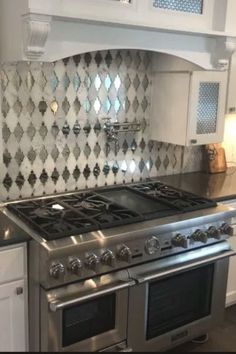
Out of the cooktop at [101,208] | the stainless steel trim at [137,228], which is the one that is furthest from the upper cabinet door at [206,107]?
the stainless steel trim at [137,228]

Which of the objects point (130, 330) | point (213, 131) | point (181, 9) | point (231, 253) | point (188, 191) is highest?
point (181, 9)

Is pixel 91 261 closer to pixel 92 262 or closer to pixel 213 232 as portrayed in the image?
pixel 92 262

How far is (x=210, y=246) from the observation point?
251cm

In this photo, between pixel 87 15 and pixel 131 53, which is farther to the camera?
pixel 131 53

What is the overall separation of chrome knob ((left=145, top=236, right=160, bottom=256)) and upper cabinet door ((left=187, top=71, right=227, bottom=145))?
2.83 ft

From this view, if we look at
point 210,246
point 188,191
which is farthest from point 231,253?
point 188,191

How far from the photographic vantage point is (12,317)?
6.71ft

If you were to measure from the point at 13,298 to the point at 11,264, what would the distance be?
0.18 metres

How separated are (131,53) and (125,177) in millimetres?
826

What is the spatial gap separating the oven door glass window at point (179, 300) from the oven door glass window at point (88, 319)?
26 cm

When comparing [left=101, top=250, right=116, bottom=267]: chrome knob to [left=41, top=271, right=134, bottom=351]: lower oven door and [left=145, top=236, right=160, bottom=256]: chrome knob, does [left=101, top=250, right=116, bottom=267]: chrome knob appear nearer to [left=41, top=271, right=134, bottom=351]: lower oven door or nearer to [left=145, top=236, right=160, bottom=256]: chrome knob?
[left=41, top=271, right=134, bottom=351]: lower oven door

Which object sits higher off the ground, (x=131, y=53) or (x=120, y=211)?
(x=131, y=53)

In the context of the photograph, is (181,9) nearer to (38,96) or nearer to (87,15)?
(87,15)

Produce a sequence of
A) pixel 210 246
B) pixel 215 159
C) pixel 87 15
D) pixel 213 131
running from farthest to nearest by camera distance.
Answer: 1. pixel 215 159
2. pixel 213 131
3. pixel 210 246
4. pixel 87 15
